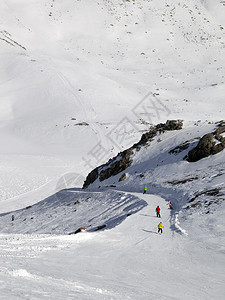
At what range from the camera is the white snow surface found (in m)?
9.31

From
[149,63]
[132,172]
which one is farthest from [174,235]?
[149,63]

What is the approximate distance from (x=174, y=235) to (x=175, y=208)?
17.8 ft

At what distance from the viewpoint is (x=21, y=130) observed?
56312 millimetres

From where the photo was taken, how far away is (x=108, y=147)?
49.5 metres

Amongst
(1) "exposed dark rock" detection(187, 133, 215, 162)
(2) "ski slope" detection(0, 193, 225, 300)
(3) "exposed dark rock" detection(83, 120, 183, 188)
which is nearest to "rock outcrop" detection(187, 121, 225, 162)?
(1) "exposed dark rock" detection(187, 133, 215, 162)

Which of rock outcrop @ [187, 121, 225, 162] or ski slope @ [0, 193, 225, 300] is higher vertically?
rock outcrop @ [187, 121, 225, 162]

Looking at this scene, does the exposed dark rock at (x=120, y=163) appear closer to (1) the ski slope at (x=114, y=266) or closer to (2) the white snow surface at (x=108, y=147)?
(2) the white snow surface at (x=108, y=147)

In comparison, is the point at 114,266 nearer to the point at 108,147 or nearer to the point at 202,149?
the point at 202,149

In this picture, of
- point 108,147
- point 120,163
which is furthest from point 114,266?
point 108,147

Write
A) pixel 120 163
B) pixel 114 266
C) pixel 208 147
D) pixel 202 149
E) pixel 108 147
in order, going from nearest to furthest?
1. pixel 114 266
2. pixel 208 147
3. pixel 202 149
4. pixel 120 163
5. pixel 108 147

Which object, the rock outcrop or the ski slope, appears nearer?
the ski slope

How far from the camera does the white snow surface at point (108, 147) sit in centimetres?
931

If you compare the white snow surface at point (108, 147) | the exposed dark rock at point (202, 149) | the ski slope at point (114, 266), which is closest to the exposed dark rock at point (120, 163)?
the white snow surface at point (108, 147)

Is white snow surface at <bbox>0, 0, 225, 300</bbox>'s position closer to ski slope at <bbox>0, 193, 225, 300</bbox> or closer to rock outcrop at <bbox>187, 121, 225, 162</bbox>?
ski slope at <bbox>0, 193, 225, 300</bbox>
